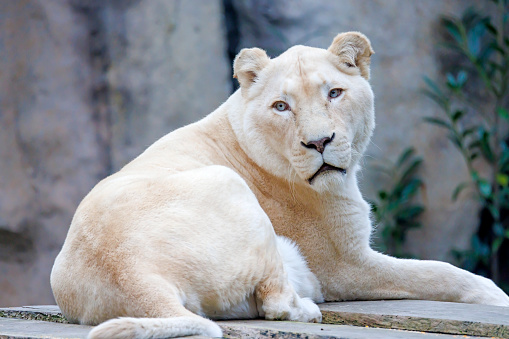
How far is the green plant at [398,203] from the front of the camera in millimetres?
7430

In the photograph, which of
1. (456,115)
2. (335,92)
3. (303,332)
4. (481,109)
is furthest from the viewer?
(481,109)

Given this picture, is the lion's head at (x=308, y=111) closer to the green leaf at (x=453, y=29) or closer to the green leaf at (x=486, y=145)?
the green leaf at (x=486, y=145)

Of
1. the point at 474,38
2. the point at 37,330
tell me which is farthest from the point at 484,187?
the point at 37,330

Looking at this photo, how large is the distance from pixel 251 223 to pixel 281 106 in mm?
909

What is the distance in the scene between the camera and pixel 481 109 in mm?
7734

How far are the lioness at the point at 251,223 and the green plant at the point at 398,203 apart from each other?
147 inches

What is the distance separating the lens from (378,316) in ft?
9.86

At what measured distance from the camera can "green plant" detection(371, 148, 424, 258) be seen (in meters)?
7.43

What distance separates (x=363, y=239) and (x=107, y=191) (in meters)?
1.51

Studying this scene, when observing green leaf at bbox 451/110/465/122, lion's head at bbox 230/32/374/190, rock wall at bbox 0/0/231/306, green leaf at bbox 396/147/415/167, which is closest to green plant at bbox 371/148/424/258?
green leaf at bbox 396/147/415/167

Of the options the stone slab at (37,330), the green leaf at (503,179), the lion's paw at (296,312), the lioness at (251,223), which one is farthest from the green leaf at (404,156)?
the stone slab at (37,330)

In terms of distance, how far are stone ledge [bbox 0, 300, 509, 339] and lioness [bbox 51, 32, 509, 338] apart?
0.51ft

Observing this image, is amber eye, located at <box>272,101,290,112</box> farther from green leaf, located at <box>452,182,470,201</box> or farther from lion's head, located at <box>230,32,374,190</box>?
green leaf, located at <box>452,182,470,201</box>

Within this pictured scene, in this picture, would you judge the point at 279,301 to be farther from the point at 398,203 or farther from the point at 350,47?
the point at 398,203
